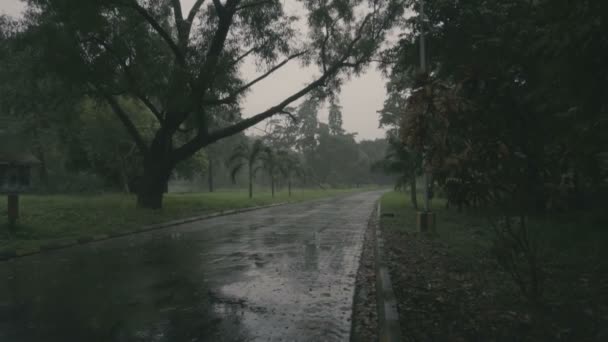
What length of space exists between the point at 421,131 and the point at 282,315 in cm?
268

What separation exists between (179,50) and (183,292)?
46.0ft

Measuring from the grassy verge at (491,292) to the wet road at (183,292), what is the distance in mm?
919

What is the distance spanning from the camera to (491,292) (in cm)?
545

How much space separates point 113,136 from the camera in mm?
32969

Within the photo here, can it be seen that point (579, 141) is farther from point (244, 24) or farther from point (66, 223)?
point (244, 24)

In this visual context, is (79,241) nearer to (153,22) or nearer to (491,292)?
(153,22)

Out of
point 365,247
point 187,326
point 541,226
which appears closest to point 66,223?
point 365,247

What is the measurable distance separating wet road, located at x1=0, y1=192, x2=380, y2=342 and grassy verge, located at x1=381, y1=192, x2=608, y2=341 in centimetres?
92

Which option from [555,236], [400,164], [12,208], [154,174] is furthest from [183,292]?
[400,164]

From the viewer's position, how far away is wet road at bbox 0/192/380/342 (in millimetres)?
4367

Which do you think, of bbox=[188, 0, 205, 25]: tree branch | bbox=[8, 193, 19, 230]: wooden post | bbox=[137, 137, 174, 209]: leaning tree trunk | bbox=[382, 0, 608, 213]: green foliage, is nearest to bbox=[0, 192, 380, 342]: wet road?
bbox=[382, 0, 608, 213]: green foliage

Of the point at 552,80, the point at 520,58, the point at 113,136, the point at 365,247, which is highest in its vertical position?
the point at 113,136

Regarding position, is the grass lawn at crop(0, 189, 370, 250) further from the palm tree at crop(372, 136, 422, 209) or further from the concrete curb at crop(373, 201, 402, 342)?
the palm tree at crop(372, 136, 422, 209)

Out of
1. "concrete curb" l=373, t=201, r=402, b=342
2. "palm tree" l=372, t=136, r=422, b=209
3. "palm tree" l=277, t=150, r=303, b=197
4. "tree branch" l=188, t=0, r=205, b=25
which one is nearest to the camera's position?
"concrete curb" l=373, t=201, r=402, b=342
